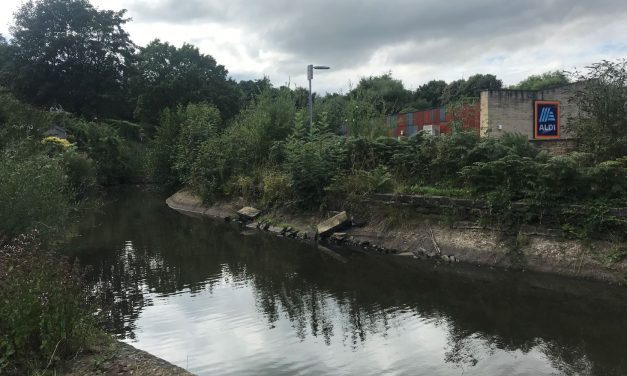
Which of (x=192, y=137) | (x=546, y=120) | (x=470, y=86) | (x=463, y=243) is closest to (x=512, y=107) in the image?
(x=546, y=120)

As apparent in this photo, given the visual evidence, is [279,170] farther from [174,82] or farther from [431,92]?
[431,92]

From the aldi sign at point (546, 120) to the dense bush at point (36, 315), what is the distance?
59.3 feet

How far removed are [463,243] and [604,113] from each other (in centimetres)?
465

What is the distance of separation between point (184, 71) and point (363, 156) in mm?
36484

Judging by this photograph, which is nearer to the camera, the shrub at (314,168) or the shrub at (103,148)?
the shrub at (314,168)

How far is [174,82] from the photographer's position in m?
47.1

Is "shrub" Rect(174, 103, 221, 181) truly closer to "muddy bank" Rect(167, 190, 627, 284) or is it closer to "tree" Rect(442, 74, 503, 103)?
"muddy bank" Rect(167, 190, 627, 284)

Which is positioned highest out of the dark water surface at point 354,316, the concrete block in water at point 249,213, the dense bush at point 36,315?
the dense bush at point 36,315

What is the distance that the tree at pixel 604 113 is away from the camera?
1173 centimetres

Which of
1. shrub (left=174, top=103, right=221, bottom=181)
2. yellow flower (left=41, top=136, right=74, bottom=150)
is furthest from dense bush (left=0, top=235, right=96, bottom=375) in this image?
shrub (left=174, top=103, right=221, bottom=181)

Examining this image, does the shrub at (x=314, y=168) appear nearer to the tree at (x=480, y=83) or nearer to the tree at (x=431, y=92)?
the tree at (x=480, y=83)

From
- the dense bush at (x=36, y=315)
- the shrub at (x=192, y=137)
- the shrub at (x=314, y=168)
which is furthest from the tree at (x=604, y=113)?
the shrub at (x=192, y=137)

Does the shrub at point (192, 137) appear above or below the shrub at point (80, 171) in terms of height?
above

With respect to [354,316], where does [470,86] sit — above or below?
above
